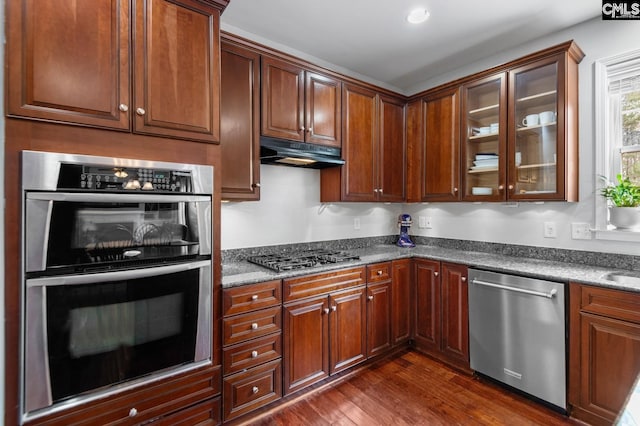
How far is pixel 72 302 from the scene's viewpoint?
4.52 ft

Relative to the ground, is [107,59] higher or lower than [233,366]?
higher

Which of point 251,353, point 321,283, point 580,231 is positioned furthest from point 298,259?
point 580,231

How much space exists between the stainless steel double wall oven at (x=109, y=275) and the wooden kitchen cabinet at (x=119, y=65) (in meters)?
0.22

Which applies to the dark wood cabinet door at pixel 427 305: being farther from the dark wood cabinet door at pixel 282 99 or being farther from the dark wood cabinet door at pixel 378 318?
the dark wood cabinet door at pixel 282 99

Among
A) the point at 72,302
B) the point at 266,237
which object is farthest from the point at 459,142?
the point at 72,302

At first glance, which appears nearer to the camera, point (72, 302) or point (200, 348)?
point (72, 302)

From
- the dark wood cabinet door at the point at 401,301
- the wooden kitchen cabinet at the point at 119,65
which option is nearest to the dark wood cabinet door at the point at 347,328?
the dark wood cabinet door at the point at 401,301

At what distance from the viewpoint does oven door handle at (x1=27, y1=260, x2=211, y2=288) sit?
1313 mm

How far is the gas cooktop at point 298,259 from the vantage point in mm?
2212

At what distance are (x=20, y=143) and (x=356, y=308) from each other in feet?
7.31

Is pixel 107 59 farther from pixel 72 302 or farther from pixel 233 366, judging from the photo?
pixel 233 366

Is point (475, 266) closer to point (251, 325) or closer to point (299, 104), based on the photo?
point (251, 325)

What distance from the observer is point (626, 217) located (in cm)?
213

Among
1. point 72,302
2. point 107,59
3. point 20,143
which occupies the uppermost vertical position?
point 107,59
